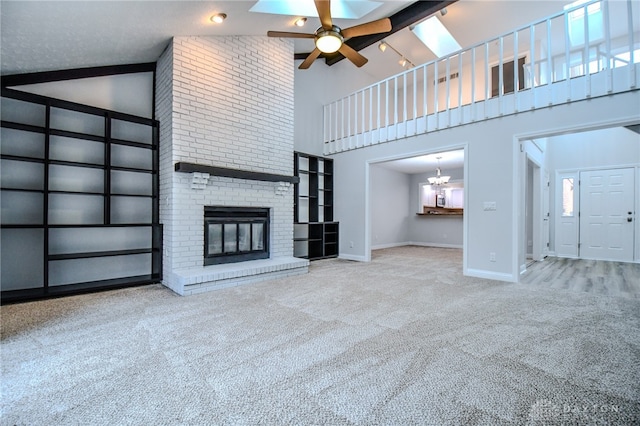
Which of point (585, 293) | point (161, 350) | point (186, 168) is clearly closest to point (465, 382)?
point (161, 350)

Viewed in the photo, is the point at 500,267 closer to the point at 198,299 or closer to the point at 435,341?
the point at 435,341

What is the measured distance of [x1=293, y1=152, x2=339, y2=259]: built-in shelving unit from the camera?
20.1ft

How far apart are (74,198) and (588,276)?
742 cm

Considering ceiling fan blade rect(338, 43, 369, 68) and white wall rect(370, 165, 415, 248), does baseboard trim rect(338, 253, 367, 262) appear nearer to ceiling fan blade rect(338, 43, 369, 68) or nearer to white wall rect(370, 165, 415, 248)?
white wall rect(370, 165, 415, 248)

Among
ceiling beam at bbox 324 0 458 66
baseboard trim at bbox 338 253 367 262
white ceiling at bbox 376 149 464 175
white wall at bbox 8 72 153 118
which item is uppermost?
ceiling beam at bbox 324 0 458 66

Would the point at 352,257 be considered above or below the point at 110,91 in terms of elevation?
below

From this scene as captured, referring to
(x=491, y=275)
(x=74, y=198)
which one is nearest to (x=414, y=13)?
(x=491, y=275)

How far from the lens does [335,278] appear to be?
432cm

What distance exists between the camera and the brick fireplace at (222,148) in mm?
3818

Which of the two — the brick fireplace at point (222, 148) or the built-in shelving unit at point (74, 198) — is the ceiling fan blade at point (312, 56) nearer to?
the brick fireplace at point (222, 148)

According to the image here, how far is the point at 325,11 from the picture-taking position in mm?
2867

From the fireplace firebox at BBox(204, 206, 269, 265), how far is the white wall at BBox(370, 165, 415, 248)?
169 inches

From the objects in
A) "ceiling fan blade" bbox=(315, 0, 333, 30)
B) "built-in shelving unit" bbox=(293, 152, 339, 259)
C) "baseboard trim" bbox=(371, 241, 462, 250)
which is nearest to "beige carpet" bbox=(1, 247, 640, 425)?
"built-in shelving unit" bbox=(293, 152, 339, 259)

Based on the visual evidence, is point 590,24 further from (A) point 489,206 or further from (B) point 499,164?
(A) point 489,206
